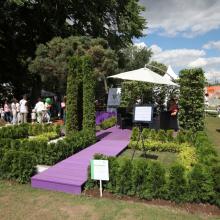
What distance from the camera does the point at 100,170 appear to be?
679 cm

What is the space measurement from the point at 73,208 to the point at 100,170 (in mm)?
1032

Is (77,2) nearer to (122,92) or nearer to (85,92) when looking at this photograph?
(122,92)

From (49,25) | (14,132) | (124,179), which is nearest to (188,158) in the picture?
(124,179)

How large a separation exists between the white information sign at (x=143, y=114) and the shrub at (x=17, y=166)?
3529 mm

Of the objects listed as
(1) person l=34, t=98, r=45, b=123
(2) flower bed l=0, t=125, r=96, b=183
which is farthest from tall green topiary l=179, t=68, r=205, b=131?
(1) person l=34, t=98, r=45, b=123

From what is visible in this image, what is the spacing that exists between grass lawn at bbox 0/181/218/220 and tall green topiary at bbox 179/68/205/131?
8.04 m

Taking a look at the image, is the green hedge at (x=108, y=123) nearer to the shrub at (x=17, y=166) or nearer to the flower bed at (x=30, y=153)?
the flower bed at (x=30, y=153)

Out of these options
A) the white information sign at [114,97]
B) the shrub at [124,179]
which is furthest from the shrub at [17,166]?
the white information sign at [114,97]

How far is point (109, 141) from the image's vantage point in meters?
12.3

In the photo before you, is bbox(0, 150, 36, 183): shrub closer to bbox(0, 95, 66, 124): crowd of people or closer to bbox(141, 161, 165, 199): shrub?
bbox(141, 161, 165, 199): shrub

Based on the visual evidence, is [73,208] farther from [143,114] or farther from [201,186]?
[143,114]

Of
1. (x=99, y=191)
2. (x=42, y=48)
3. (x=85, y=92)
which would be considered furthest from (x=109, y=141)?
(x=42, y=48)

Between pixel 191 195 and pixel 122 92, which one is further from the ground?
pixel 122 92

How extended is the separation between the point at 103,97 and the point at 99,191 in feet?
80.8
